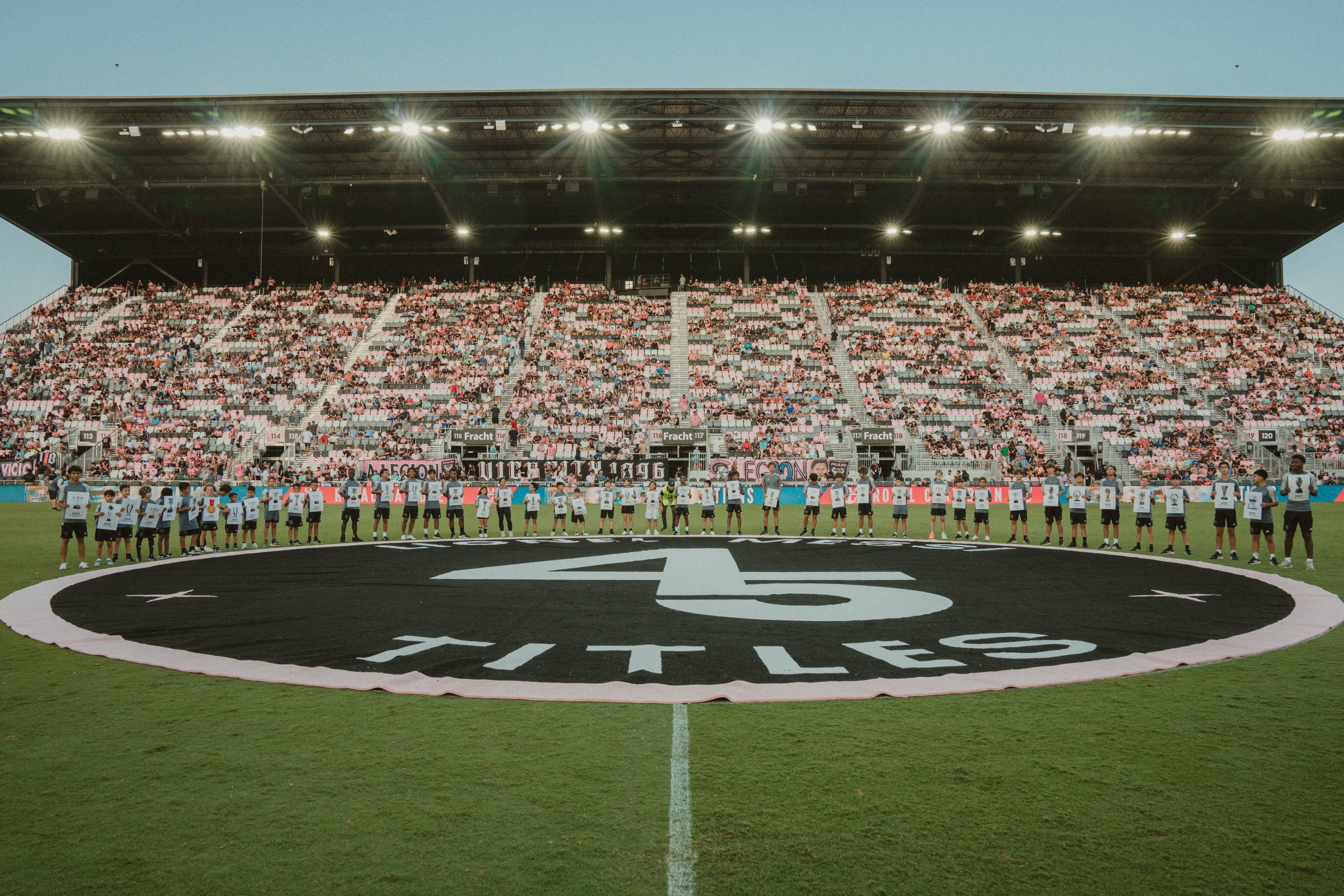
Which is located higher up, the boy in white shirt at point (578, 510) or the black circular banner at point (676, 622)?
the boy in white shirt at point (578, 510)

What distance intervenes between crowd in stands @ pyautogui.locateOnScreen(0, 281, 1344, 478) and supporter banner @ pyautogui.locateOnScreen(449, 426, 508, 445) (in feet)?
1.61

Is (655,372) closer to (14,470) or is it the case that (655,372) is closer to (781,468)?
(781,468)

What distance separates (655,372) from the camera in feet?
132

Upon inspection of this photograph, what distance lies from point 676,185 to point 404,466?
82.2ft

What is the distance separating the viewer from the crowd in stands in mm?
34656

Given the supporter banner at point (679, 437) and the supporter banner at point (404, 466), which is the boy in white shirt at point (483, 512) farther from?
the supporter banner at point (679, 437)

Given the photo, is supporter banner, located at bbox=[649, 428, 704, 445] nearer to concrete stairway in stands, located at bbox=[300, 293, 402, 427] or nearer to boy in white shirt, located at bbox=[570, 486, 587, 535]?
boy in white shirt, located at bbox=[570, 486, 587, 535]

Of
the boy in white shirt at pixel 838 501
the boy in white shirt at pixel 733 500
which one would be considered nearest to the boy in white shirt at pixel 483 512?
the boy in white shirt at pixel 733 500

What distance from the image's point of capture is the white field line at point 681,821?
2695 mm

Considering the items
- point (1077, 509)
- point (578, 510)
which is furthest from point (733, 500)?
point (1077, 509)

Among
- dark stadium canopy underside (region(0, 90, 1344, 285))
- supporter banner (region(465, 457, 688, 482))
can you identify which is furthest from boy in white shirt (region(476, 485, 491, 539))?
dark stadium canopy underside (region(0, 90, 1344, 285))

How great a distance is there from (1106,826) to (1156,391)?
42782 mm

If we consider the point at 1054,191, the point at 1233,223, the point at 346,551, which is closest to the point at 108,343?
the point at 346,551

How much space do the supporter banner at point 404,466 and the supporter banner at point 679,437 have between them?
30.6 ft
